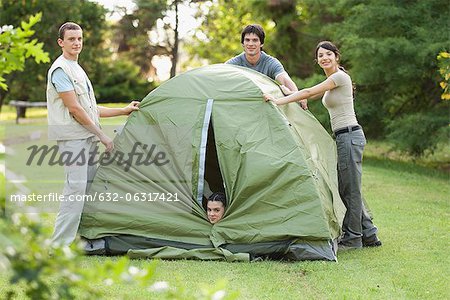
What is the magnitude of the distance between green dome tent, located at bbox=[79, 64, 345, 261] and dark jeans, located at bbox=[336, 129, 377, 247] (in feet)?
0.50

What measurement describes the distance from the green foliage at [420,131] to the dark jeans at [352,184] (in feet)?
19.1

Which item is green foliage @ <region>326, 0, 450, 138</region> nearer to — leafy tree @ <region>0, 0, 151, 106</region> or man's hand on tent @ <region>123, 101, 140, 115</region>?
man's hand on tent @ <region>123, 101, 140, 115</region>

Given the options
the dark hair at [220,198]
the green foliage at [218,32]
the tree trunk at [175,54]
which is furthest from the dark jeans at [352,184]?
the tree trunk at [175,54]

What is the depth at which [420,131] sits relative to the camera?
12016 millimetres

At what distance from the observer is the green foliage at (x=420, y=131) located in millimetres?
11940

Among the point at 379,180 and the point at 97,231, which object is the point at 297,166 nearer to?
the point at 97,231

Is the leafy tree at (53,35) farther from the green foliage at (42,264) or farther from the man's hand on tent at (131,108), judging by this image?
the green foliage at (42,264)

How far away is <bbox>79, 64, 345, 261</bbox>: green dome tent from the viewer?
5586 mm

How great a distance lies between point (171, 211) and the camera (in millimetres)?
5785

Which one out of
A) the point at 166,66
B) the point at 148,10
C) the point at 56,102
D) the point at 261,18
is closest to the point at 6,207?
the point at 56,102

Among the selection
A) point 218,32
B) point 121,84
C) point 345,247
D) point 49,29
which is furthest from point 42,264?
point 218,32

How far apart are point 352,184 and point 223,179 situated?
3.76 feet

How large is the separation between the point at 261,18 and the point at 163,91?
485 inches

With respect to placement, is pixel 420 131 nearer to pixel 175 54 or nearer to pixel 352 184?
pixel 352 184
